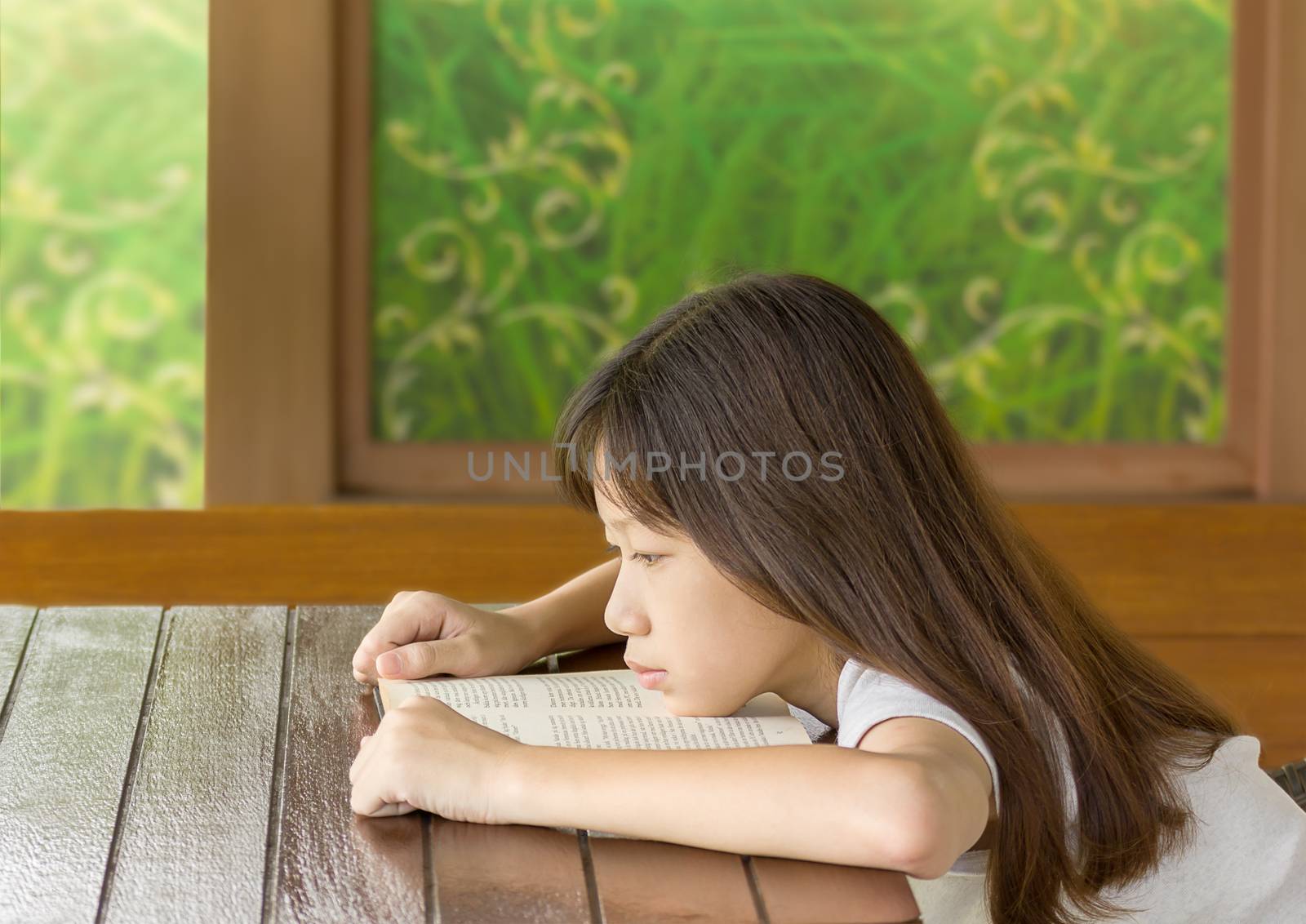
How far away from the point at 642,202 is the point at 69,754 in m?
1.70

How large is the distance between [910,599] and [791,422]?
0.16 metres

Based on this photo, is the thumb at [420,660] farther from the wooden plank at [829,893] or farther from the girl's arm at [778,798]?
the wooden plank at [829,893]

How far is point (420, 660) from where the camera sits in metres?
1.13

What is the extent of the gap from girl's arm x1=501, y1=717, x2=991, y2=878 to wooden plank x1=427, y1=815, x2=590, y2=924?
0.05 feet

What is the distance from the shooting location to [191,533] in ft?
7.71

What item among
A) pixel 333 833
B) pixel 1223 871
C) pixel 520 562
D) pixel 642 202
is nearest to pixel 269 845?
pixel 333 833

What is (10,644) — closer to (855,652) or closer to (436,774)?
(436,774)

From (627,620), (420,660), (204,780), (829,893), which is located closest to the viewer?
(829,893)

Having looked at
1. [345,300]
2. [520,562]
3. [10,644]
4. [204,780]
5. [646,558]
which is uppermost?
[646,558]

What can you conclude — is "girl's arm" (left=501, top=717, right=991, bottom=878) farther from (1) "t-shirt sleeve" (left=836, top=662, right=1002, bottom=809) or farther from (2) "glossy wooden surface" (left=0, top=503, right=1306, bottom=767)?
(2) "glossy wooden surface" (left=0, top=503, right=1306, bottom=767)

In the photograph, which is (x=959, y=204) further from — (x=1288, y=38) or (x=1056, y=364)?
(x=1288, y=38)

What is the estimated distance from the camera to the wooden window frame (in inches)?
90.7

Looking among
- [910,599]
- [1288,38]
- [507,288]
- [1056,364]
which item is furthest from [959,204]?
[910,599]

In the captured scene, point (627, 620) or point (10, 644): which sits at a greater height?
point (627, 620)
